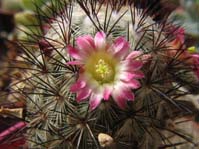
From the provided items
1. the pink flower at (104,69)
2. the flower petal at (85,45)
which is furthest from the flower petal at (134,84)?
the flower petal at (85,45)

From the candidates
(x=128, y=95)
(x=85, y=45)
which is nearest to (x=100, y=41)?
(x=85, y=45)

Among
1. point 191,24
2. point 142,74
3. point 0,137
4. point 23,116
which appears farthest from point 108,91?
point 191,24

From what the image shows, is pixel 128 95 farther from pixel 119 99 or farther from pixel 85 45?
pixel 85 45

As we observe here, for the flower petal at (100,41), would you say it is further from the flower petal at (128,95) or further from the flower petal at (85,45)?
the flower petal at (128,95)

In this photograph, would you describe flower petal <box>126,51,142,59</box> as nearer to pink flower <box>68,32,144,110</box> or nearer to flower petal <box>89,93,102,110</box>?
pink flower <box>68,32,144,110</box>

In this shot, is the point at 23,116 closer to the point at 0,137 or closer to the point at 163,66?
the point at 0,137

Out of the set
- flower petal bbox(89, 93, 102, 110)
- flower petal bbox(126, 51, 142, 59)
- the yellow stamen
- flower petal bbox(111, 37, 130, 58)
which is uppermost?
flower petal bbox(111, 37, 130, 58)

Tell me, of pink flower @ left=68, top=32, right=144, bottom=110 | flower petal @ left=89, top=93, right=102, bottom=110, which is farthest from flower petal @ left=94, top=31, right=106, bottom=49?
flower petal @ left=89, top=93, right=102, bottom=110
